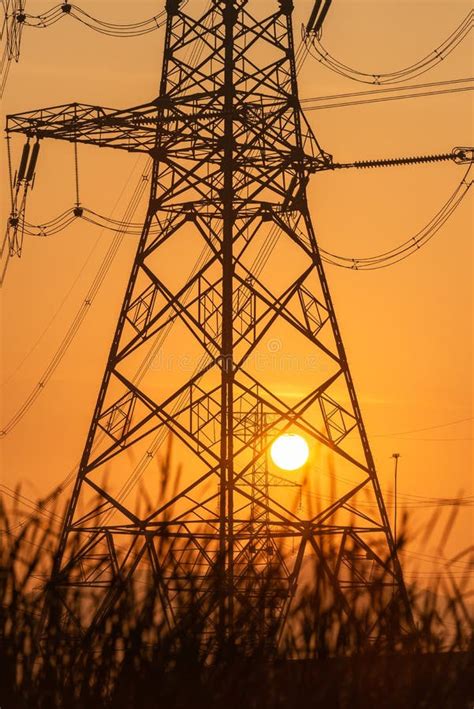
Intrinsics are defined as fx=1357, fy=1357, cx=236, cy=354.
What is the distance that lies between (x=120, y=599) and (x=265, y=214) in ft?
80.9

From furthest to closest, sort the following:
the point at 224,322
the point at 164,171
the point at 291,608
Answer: the point at 164,171 → the point at 224,322 → the point at 291,608

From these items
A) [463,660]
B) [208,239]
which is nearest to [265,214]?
[208,239]

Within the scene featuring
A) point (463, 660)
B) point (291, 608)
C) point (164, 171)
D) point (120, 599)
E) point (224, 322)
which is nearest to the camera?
point (120, 599)

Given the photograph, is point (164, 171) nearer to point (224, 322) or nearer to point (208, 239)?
point (208, 239)

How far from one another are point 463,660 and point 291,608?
3765mm

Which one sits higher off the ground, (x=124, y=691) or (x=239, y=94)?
(x=239, y=94)

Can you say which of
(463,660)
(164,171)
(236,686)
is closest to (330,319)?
(164,171)

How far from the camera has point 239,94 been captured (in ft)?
135

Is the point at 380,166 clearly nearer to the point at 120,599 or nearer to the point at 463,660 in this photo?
the point at 463,660

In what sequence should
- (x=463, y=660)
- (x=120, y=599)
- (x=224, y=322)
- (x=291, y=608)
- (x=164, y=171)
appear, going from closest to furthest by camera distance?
(x=120, y=599), (x=291, y=608), (x=463, y=660), (x=224, y=322), (x=164, y=171)

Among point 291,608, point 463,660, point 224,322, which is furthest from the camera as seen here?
point 224,322

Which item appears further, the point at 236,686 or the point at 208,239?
Answer: the point at 208,239

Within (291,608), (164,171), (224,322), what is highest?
(164,171)

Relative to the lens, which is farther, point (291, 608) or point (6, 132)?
point (6, 132)
